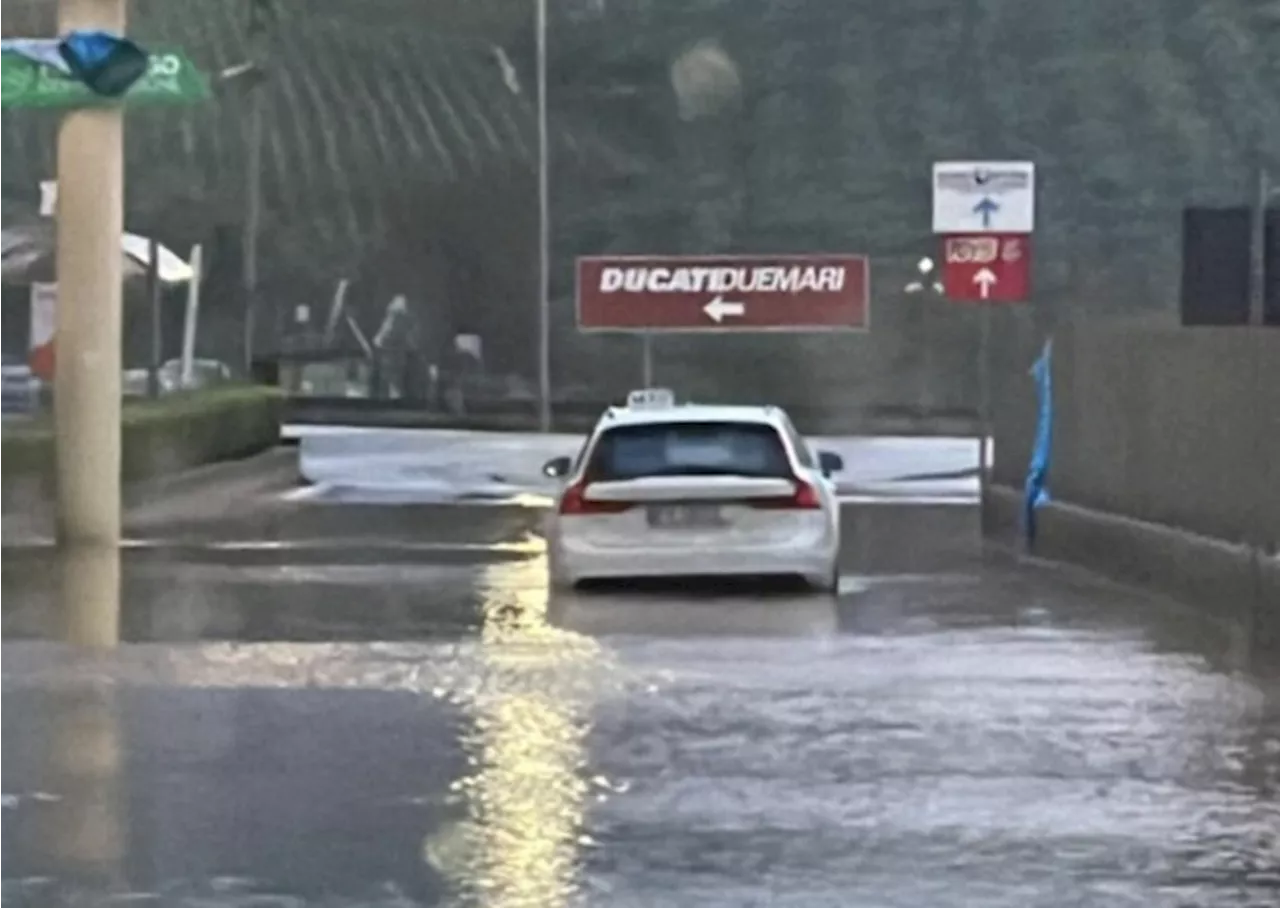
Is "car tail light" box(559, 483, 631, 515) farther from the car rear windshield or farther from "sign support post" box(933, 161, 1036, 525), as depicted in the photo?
"sign support post" box(933, 161, 1036, 525)

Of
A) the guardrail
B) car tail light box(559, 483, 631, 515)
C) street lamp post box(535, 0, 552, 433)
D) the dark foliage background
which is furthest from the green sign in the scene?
street lamp post box(535, 0, 552, 433)

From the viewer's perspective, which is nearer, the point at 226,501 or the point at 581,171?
the point at 226,501

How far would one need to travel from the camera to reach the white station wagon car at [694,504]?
18.7m

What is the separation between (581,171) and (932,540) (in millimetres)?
32343

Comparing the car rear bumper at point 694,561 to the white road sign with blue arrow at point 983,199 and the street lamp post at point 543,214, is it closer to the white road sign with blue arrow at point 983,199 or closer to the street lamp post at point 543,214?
the white road sign with blue arrow at point 983,199

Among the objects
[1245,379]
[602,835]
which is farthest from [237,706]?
[1245,379]

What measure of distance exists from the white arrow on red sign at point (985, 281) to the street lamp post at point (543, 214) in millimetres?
30090

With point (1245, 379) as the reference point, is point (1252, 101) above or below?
above

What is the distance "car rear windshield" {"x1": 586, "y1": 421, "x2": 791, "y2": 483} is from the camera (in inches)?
741

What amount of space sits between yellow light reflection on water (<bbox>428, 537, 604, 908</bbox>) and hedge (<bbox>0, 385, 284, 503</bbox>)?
376 inches

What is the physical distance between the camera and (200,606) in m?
18.8

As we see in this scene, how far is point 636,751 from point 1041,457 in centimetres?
1270

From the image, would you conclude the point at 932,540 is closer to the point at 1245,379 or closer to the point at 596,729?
the point at 1245,379

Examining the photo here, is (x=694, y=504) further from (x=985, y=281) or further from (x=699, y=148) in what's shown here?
(x=699, y=148)
